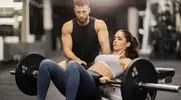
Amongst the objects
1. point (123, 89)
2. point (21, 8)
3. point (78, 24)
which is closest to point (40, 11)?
point (21, 8)

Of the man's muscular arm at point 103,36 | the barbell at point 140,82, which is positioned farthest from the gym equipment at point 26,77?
the barbell at point 140,82

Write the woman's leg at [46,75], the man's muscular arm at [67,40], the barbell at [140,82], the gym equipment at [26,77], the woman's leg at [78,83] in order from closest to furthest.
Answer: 1. the barbell at [140,82]
2. the woman's leg at [78,83]
3. the woman's leg at [46,75]
4. the man's muscular arm at [67,40]
5. the gym equipment at [26,77]

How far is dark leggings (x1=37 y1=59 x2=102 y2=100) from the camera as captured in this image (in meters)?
2.43

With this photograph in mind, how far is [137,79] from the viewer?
2.38 metres

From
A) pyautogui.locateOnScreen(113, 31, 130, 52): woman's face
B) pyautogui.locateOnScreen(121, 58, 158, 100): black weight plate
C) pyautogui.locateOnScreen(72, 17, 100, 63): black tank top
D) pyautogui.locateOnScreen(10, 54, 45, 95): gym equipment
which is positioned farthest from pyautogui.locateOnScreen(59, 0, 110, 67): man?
pyautogui.locateOnScreen(121, 58, 158, 100): black weight plate

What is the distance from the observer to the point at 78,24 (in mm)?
2938

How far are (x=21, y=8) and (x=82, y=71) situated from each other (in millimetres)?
6472

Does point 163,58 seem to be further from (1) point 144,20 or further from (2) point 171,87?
(2) point 171,87

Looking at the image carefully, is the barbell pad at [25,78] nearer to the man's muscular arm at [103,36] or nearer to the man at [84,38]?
the man at [84,38]

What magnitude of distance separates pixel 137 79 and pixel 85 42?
0.68 metres

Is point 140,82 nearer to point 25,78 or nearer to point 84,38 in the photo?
point 84,38

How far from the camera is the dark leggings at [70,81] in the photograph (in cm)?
243

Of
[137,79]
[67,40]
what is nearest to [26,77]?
[67,40]

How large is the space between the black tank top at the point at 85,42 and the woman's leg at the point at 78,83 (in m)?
0.42
